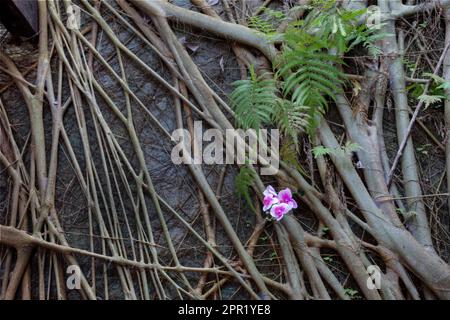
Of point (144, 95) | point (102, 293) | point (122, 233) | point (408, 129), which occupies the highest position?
point (144, 95)

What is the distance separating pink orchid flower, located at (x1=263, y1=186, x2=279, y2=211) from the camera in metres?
2.52

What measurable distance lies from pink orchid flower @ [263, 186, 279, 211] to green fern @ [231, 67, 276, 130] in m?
0.34

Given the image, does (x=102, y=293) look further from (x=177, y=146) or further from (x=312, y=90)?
(x=312, y=90)

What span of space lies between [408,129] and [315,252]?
854 mm

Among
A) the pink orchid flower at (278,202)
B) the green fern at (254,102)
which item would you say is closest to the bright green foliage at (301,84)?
the green fern at (254,102)

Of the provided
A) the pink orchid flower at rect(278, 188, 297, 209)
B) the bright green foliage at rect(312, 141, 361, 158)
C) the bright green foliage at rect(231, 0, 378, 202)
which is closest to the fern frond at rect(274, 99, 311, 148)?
the bright green foliage at rect(231, 0, 378, 202)

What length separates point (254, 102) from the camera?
2.53 metres

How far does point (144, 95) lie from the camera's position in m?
2.91

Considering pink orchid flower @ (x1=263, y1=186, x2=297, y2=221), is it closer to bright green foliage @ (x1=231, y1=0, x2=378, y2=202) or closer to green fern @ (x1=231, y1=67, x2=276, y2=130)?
bright green foliage @ (x1=231, y1=0, x2=378, y2=202)

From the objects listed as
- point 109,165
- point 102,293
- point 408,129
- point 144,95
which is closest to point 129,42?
point 144,95

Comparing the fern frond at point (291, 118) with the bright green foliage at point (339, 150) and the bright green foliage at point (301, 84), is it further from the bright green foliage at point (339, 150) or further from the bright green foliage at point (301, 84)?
the bright green foliage at point (339, 150)

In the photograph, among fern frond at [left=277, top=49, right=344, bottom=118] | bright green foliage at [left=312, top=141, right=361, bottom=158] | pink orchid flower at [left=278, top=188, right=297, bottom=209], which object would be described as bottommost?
pink orchid flower at [left=278, top=188, right=297, bottom=209]

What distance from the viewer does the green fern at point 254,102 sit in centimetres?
249

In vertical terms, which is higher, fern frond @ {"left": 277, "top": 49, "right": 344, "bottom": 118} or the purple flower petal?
fern frond @ {"left": 277, "top": 49, "right": 344, "bottom": 118}
